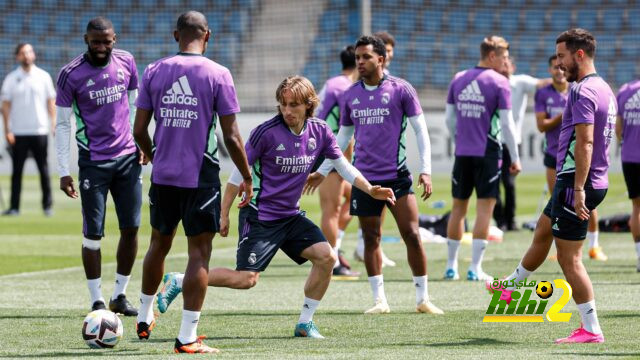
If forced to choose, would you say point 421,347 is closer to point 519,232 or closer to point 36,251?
point 36,251

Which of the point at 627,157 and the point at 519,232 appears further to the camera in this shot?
the point at 519,232

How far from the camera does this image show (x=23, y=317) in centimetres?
873

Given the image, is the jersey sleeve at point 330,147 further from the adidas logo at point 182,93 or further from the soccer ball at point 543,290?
the soccer ball at point 543,290

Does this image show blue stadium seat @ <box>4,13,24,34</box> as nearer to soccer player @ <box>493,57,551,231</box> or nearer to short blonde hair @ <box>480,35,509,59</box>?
soccer player @ <box>493,57,551,231</box>

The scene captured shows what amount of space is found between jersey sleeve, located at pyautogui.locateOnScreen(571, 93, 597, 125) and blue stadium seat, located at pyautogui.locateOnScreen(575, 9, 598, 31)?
1159 inches

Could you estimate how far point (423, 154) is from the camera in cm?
902

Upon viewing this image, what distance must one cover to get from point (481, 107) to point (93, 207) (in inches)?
170

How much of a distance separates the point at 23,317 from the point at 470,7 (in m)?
29.0

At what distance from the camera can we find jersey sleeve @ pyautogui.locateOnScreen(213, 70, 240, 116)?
Answer: 683 centimetres

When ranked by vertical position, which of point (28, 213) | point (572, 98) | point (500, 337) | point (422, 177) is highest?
point (572, 98)

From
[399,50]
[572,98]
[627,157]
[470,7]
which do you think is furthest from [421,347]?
[470,7]

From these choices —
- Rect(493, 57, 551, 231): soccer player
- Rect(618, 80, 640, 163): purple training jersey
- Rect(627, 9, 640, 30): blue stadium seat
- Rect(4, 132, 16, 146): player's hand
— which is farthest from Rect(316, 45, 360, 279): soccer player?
Rect(627, 9, 640, 30): blue stadium seat

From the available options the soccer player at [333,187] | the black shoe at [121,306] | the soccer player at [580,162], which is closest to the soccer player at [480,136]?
the soccer player at [333,187]

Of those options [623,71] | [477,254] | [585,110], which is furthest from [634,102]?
[623,71]
